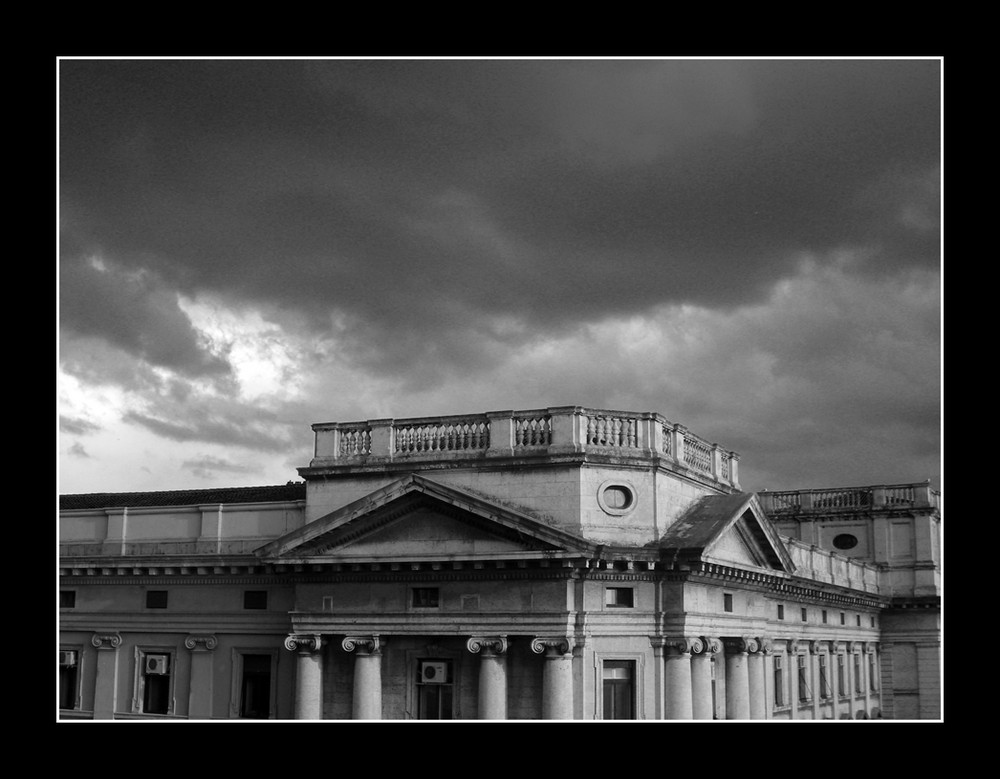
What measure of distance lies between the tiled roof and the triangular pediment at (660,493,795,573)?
12411mm

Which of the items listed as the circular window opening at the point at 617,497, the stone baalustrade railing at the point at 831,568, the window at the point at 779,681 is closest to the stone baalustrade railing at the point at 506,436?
the circular window opening at the point at 617,497

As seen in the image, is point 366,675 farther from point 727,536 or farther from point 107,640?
point 727,536

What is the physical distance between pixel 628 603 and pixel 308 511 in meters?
8.90

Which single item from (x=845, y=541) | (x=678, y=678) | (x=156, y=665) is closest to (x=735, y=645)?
(x=678, y=678)

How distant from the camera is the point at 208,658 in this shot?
110 feet

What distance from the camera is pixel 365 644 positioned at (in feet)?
99.9

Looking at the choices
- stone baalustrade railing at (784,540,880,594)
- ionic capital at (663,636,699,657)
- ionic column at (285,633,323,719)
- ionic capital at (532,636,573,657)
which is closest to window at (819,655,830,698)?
stone baalustrade railing at (784,540,880,594)

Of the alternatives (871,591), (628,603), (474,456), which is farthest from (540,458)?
(871,591)

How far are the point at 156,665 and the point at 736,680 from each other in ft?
53.7

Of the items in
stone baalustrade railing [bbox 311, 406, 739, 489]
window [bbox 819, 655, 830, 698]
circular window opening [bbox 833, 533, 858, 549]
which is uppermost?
stone baalustrade railing [bbox 311, 406, 739, 489]

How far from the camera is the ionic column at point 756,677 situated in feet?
113

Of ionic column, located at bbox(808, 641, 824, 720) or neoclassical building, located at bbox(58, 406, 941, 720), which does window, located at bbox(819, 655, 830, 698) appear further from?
neoclassical building, located at bbox(58, 406, 941, 720)

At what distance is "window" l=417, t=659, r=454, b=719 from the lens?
30.2 metres

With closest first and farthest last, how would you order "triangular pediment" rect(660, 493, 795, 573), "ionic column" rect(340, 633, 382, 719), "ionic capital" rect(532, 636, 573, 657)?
"ionic capital" rect(532, 636, 573, 657) < "triangular pediment" rect(660, 493, 795, 573) < "ionic column" rect(340, 633, 382, 719)
